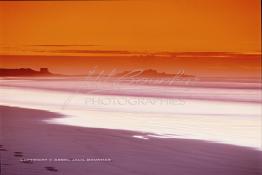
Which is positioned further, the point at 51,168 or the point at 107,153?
the point at 107,153

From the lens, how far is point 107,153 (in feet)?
12.8

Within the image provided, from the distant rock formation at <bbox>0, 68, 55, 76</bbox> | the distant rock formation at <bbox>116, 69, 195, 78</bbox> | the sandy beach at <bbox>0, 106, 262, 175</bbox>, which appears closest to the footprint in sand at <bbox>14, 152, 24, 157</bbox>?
the sandy beach at <bbox>0, 106, 262, 175</bbox>

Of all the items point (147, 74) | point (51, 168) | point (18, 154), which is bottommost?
point (51, 168)

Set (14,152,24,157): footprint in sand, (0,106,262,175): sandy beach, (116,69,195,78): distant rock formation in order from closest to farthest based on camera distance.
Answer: (0,106,262,175): sandy beach → (14,152,24,157): footprint in sand → (116,69,195,78): distant rock formation

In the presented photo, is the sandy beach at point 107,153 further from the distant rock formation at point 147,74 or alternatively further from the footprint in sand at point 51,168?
the distant rock formation at point 147,74

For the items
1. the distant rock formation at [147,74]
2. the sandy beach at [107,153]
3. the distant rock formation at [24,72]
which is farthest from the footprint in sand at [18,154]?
the distant rock formation at [147,74]

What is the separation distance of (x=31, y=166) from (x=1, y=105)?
3.76 ft

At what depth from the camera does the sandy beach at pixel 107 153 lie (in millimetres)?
3594

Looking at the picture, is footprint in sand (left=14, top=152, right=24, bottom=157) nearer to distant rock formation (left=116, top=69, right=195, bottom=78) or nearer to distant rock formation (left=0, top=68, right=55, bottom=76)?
distant rock formation (left=0, top=68, right=55, bottom=76)

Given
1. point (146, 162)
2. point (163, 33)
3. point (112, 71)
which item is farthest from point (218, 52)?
point (146, 162)

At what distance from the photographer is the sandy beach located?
3594 millimetres

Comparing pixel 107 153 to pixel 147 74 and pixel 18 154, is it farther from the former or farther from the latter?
pixel 147 74

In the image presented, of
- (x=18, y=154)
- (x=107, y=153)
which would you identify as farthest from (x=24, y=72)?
(x=107, y=153)

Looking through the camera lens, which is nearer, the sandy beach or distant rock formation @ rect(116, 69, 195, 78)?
the sandy beach
